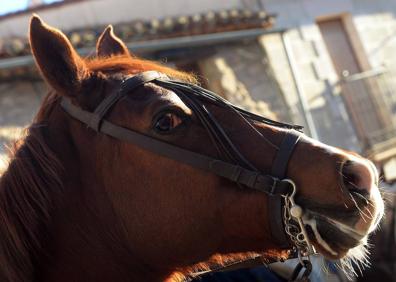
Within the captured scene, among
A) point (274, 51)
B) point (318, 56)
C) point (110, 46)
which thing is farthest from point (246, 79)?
point (110, 46)

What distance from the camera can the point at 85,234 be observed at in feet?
5.79

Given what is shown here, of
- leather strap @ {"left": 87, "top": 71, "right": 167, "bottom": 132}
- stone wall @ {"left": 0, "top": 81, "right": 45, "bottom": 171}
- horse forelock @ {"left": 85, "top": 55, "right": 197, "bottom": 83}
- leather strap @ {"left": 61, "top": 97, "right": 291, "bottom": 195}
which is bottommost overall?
leather strap @ {"left": 61, "top": 97, "right": 291, "bottom": 195}

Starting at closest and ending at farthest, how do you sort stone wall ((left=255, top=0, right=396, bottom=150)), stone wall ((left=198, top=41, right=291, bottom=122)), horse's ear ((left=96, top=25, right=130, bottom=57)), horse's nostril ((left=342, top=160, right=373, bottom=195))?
horse's nostril ((left=342, top=160, right=373, bottom=195)) → horse's ear ((left=96, top=25, right=130, bottom=57)) → stone wall ((left=198, top=41, right=291, bottom=122)) → stone wall ((left=255, top=0, right=396, bottom=150))

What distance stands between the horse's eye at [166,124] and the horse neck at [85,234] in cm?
27

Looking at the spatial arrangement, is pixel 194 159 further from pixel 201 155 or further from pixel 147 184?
pixel 147 184

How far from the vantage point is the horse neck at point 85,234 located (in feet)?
5.66

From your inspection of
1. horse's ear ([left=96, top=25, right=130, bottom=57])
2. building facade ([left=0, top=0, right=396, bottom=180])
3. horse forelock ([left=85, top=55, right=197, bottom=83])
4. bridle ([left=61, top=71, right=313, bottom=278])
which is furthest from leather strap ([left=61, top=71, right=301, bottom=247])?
building facade ([left=0, top=0, right=396, bottom=180])

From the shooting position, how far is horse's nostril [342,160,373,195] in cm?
157

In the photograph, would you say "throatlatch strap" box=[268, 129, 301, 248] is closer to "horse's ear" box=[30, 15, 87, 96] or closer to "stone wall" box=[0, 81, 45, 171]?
"horse's ear" box=[30, 15, 87, 96]

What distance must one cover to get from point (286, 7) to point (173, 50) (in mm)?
3692

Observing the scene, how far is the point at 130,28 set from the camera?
20.9 feet

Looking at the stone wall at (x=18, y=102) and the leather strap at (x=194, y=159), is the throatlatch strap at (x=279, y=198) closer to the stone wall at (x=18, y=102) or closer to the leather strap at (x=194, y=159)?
the leather strap at (x=194, y=159)

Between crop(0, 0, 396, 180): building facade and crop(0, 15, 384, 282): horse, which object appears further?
crop(0, 0, 396, 180): building facade

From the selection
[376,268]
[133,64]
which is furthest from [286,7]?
[133,64]
